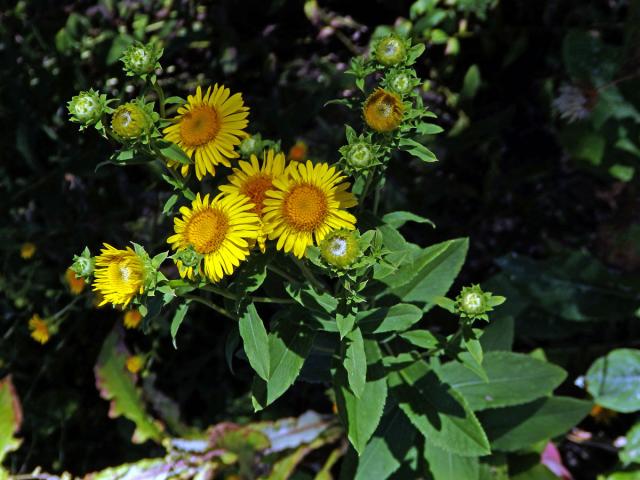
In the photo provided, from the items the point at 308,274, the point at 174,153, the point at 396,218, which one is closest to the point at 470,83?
the point at 396,218

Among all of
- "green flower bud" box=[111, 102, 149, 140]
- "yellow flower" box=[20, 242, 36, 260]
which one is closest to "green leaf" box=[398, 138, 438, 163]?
"green flower bud" box=[111, 102, 149, 140]

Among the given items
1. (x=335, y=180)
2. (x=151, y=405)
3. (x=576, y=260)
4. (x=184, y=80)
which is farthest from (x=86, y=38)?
(x=576, y=260)

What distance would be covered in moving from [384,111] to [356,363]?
466mm

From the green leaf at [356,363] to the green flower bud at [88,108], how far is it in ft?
1.97

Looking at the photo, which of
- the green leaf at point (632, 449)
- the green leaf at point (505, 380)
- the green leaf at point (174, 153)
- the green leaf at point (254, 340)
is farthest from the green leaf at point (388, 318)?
the green leaf at point (632, 449)

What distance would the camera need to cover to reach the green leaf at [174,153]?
1229 millimetres

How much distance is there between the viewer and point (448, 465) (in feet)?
5.55

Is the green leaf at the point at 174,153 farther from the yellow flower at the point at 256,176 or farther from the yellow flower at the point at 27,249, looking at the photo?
the yellow flower at the point at 27,249

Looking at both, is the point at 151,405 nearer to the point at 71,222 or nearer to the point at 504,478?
the point at 71,222

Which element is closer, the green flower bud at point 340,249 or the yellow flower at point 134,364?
the green flower bud at point 340,249

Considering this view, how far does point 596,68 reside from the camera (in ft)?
7.43

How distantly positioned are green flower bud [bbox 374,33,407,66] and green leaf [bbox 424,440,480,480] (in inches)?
36.4

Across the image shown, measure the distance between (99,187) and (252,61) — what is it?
0.71 metres

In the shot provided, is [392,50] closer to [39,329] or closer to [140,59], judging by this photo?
[140,59]
